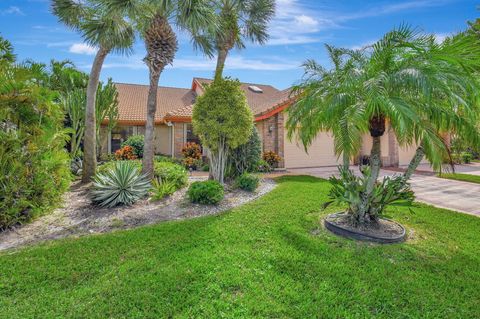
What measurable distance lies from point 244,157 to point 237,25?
561cm

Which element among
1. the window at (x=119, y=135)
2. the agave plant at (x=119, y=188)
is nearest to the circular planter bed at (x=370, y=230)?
the agave plant at (x=119, y=188)

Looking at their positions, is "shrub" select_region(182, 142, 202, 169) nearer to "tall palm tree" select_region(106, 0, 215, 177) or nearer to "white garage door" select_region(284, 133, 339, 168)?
"white garage door" select_region(284, 133, 339, 168)

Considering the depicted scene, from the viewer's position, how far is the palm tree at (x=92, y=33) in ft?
30.5

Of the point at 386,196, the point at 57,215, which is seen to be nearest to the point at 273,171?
the point at 386,196

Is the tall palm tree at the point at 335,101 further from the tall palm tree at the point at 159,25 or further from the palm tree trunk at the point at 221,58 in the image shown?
the palm tree trunk at the point at 221,58

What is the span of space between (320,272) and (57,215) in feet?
21.2

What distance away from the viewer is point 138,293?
3.45 metres

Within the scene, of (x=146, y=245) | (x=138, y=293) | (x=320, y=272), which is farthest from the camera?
(x=146, y=245)

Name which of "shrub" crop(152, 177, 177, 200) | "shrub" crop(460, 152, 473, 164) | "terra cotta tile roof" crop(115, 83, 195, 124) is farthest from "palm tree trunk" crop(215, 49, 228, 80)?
"shrub" crop(460, 152, 473, 164)

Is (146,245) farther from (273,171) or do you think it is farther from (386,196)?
(273,171)

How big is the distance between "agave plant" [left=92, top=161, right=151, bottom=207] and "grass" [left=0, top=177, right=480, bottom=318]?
2.04 meters

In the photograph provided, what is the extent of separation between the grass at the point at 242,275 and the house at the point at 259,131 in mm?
Answer: 9735

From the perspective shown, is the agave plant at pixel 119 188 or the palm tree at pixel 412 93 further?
the agave plant at pixel 119 188

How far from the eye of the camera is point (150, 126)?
29.1 ft
